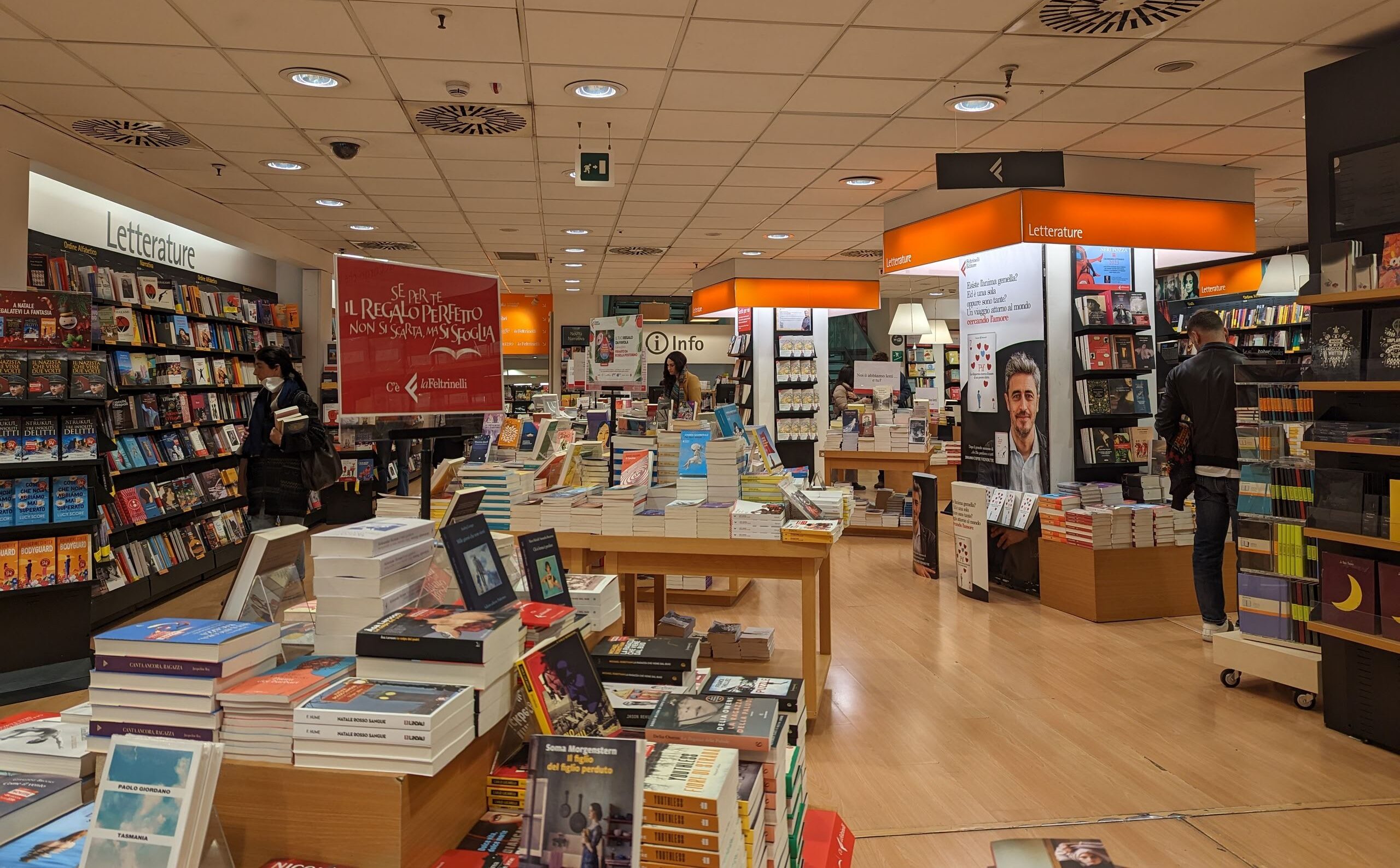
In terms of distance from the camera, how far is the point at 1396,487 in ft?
11.5

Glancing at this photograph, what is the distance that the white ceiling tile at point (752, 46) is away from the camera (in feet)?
13.3

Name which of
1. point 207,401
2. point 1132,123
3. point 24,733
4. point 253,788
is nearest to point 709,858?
point 253,788

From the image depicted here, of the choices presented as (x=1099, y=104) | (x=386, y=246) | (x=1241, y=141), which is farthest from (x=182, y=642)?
(x=386, y=246)

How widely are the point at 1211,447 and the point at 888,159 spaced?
113 inches

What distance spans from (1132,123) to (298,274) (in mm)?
9014

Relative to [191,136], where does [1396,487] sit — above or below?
below

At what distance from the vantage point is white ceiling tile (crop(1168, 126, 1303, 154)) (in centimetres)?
580

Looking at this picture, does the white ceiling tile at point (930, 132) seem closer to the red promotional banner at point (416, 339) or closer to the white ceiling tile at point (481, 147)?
the white ceiling tile at point (481, 147)

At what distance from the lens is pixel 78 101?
16.7ft

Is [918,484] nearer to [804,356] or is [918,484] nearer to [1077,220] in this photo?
[1077,220]

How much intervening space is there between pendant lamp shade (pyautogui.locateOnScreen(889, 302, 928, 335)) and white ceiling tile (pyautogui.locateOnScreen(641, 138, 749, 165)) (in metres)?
8.57

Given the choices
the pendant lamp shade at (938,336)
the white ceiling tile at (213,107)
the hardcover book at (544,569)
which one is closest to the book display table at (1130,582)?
the hardcover book at (544,569)

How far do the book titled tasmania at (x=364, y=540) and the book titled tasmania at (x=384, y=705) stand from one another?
35 cm

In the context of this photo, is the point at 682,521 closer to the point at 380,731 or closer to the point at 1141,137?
the point at 380,731
